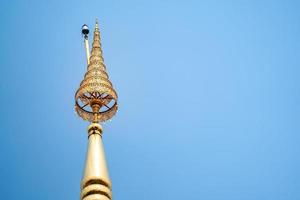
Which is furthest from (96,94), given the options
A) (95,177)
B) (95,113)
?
(95,177)

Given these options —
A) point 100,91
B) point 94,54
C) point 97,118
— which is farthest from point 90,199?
point 94,54

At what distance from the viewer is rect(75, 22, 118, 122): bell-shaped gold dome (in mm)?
13453

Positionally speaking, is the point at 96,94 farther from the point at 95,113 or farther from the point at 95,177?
the point at 95,177

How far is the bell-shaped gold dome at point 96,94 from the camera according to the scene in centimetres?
1345

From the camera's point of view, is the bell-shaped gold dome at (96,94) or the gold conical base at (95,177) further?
the bell-shaped gold dome at (96,94)

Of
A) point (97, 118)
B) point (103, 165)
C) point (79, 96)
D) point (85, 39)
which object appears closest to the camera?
point (103, 165)

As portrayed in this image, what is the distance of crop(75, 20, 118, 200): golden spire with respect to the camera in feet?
31.4

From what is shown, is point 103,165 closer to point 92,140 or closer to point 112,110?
point 92,140

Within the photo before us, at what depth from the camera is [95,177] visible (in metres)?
9.72

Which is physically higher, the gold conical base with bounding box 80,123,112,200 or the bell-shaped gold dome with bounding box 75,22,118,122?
the bell-shaped gold dome with bounding box 75,22,118,122

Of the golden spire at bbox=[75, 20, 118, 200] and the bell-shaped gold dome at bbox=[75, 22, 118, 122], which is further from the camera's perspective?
the bell-shaped gold dome at bbox=[75, 22, 118, 122]

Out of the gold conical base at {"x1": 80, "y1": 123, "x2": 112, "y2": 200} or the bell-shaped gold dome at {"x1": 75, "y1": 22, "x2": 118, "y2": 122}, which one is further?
the bell-shaped gold dome at {"x1": 75, "y1": 22, "x2": 118, "y2": 122}

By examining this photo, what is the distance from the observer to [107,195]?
949 cm

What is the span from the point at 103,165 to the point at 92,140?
48.7 inches
